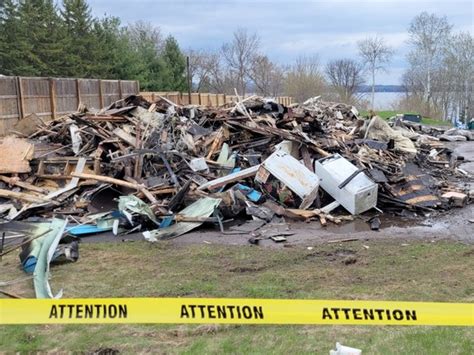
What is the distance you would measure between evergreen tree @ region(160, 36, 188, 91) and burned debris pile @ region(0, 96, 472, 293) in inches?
1540

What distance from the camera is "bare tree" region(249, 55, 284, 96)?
240ft

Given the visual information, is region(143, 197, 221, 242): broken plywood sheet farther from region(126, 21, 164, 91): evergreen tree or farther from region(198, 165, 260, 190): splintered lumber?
region(126, 21, 164, 91): evergreen tree

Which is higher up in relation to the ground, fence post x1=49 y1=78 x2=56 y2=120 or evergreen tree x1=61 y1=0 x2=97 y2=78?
evergreen tree x1=61 y1=0 x2=97 y2=78

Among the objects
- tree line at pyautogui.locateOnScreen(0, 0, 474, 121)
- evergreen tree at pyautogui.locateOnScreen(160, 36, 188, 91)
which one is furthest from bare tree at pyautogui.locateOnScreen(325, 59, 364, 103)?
evergreen tree at pyautogui.locateOnScreen(160, 36, 188, 91)

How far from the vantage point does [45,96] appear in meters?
20.4

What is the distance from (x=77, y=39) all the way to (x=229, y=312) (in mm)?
42855

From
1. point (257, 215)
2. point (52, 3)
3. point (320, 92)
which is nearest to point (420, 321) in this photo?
point (257, 215)

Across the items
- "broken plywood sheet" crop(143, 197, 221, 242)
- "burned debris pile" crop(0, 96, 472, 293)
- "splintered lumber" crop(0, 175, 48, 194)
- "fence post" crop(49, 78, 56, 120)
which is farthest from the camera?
"fence post" crop(49, 78, 56, 120)

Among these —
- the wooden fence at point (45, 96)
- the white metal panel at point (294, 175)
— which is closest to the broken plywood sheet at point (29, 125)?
the wooden fence at point (45, 96)

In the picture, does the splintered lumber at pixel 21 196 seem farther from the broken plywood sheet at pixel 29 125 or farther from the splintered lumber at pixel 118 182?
the broken plywood sheet at pixel 29 125

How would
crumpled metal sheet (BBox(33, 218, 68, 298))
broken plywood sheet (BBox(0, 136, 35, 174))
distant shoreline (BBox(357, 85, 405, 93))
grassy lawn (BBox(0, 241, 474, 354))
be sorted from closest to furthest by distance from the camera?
grassy lawn (BBox(0, 241, 474, 354))
crumpled metal sheet (BBox(33, 218, 68, 298))
broken plywood sheet (BBox(0, 136, 35, 174))
distant shoreline (BBox(357, 85, 405, 93))

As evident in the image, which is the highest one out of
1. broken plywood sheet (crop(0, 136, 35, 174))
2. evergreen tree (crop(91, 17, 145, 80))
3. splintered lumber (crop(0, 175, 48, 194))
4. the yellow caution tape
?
evergreen tree (crop(91, 17, 145, 80))

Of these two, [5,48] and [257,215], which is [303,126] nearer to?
[257,215]

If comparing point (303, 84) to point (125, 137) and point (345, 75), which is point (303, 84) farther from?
point (125, 137)
